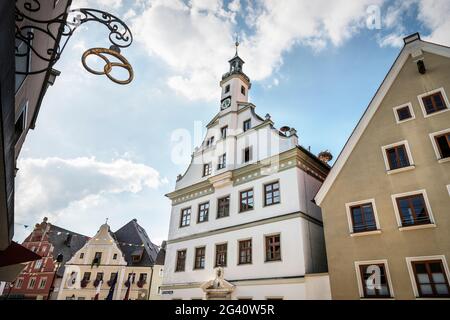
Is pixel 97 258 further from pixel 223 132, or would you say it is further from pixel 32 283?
pixel 223 132

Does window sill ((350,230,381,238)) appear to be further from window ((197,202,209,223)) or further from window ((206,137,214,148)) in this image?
window ((206,137,214,148))

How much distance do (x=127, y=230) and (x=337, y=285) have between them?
1811 inches

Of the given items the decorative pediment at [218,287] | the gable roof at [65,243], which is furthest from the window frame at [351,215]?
the gable roof at [65,243]

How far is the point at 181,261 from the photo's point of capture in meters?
23.7

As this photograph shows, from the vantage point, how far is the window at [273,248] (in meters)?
17.6

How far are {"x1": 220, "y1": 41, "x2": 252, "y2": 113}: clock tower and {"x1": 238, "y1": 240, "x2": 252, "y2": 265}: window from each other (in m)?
12.1

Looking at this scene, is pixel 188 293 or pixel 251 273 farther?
pixel 188 293

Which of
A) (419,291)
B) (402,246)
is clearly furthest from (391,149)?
(419,291)

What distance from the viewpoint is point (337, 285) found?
46.0 feet

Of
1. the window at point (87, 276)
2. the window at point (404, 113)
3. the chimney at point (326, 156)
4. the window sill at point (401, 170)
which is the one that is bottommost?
the window at point (87, 276)

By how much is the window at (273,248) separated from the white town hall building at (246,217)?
6 centimetres

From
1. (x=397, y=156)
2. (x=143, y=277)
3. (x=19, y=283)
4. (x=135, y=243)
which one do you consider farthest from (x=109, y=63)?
(x=19, y=283)

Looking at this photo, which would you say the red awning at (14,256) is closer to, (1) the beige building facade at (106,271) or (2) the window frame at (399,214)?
(2) the window frame at (399,214)
